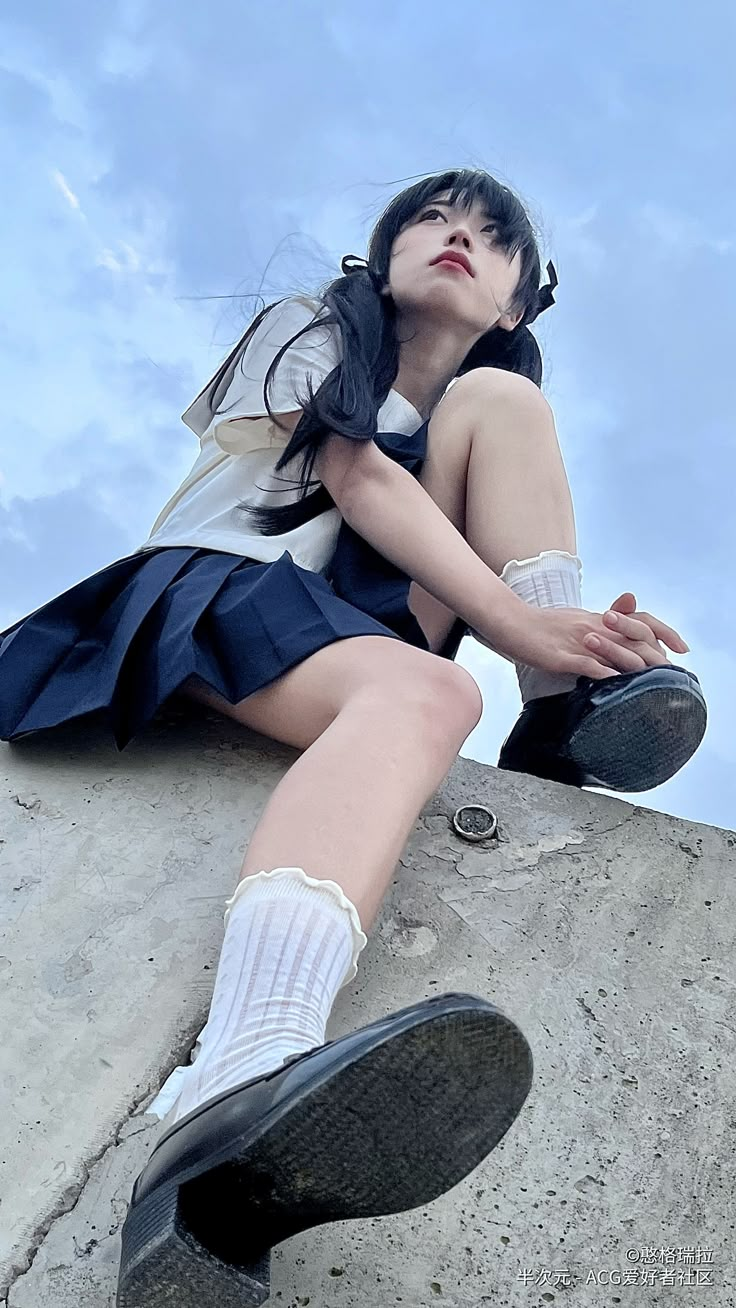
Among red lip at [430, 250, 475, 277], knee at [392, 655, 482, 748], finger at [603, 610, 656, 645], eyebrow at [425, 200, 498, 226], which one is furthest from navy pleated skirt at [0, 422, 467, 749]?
eyebrow at [425, 200, 498, 226]

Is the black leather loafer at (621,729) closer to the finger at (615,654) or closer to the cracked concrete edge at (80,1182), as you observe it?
the finger at (615,654)

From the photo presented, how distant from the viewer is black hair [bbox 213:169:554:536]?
121cm

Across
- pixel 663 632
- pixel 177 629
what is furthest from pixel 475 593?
pixel 177 629

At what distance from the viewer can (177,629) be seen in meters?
1.06

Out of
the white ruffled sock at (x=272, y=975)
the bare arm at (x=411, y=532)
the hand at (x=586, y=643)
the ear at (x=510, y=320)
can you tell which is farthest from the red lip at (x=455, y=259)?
the white ruffled sock at (x=272, y=975)

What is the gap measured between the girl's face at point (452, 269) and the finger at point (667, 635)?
60 cm

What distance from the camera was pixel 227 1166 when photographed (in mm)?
532

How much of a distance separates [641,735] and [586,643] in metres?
0.11

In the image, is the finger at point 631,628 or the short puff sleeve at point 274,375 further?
the short puff sleeve at point 274,375

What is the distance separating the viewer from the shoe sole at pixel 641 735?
1036mm

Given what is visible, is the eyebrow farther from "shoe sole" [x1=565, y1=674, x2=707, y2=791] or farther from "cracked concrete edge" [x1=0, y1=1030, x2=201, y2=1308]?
"cracked concrete edge" [x1=0, y1=1030, x2=201, y2=1308]

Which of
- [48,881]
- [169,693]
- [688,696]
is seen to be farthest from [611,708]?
[48,881]

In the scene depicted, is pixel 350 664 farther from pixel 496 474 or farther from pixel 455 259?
pixel 455 259

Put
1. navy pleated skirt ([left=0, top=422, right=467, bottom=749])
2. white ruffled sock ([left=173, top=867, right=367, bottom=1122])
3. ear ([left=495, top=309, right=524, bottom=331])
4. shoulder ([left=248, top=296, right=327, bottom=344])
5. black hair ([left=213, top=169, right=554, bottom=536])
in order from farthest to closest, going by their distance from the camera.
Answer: ear ([left=495, top=309, right=524, bottom=331]) < shoulder ([left=248, top=296, right=327, bottom=344]) < black hair ([left=213, top=169, right=554, bottom=536]) < navy pleated skirt ([left=0, top=422, right=467, bottom=749]) < white ruffled sock ([left=173, top=867, right=367, bottom=1122])
